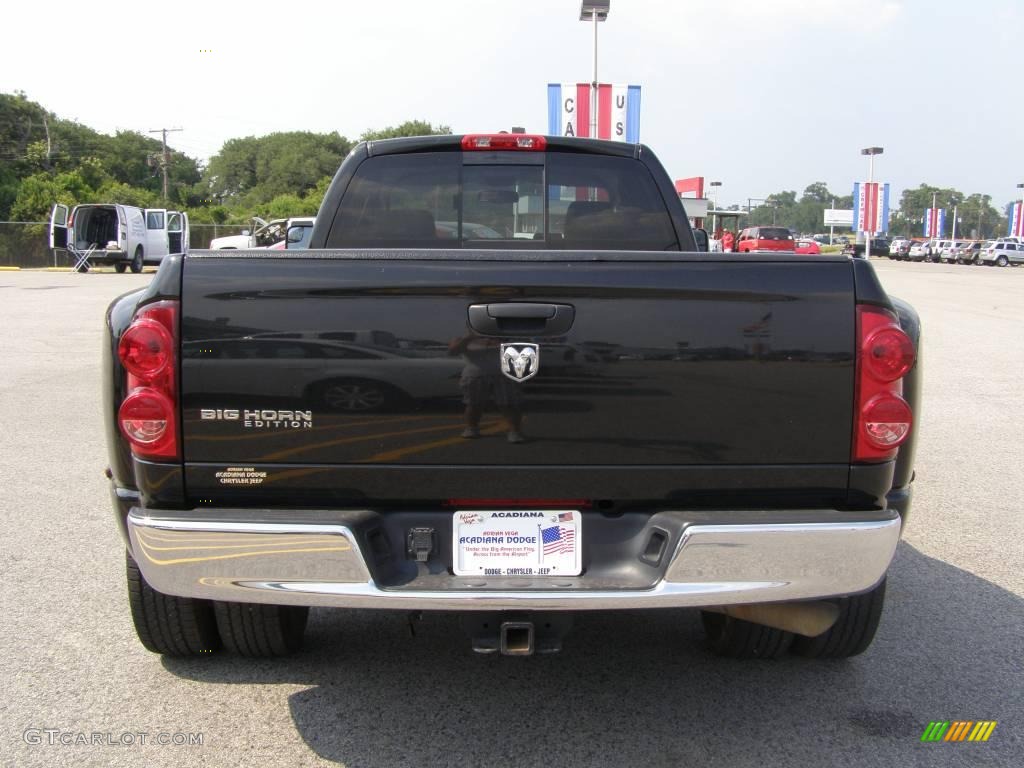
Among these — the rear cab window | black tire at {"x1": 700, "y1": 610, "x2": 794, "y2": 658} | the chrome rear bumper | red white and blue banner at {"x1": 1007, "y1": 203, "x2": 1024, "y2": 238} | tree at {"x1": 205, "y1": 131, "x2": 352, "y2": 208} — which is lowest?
black tire at {"x1": 700, "y1": 610, "x2": 794, "y2": 658}

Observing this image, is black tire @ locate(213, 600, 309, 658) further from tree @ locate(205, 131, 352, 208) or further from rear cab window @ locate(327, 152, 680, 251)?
tree @ locate(205, 131, 352, 208)

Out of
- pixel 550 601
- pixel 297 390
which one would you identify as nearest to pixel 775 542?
pixel 550 601

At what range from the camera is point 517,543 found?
2.85 meters

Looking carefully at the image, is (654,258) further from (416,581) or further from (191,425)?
(191,425)

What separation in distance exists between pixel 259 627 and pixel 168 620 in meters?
0.32

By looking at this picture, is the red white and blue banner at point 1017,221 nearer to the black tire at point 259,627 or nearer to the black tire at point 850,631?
the black tire at point 850,631

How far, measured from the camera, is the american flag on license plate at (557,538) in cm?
285

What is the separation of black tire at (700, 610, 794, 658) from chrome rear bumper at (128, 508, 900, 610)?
898mm

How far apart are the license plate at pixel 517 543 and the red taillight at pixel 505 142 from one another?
7.36 ft

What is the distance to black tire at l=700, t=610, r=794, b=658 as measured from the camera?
3.63 meters

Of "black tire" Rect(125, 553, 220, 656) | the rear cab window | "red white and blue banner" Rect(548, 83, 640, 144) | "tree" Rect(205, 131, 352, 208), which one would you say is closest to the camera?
"black tire" Rect(125, 553, 220, 656)

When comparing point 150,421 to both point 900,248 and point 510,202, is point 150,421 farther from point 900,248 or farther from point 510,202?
point 900,248

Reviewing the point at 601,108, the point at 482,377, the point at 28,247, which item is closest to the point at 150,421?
the point at 482,377

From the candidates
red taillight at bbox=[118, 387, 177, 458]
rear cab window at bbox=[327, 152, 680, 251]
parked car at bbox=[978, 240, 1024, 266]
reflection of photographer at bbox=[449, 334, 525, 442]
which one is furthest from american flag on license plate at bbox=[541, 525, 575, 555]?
parked car at bbox=[978, 240, 1024, 266]
